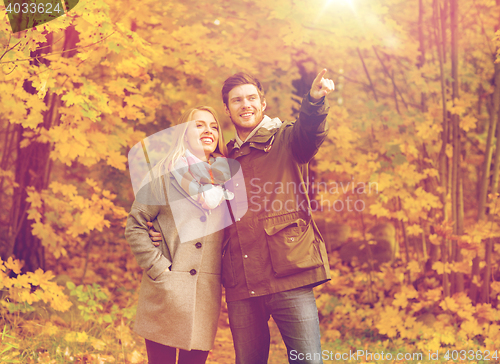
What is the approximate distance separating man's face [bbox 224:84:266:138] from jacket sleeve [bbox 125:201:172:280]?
2.27 feet

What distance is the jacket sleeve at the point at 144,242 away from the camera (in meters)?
2.21

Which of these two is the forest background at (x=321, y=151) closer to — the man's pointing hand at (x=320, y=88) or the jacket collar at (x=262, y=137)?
the jacket collar at (x=262, y=137)

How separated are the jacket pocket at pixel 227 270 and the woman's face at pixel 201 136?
0.59 metres

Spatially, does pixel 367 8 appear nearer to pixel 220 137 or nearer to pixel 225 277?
pixel 220 137

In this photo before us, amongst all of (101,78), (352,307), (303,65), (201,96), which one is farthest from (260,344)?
(303,65)

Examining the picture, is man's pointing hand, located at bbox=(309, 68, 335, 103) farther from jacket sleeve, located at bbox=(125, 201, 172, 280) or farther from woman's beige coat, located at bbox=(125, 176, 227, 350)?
jacket sleeve, located at bbox=(125, 201, 172, 280)

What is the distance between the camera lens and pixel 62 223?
14.6 feet

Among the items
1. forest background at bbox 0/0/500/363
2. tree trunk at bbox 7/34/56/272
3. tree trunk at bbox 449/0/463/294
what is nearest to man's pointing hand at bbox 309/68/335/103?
forest background at bbox 0/0/500/363

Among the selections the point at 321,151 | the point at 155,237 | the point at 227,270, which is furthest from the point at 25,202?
the point at 321,151

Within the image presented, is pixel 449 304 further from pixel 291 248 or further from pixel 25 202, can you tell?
pixel 25 202

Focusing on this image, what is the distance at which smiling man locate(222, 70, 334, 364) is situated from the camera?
207 cm

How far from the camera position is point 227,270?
229 centimetres

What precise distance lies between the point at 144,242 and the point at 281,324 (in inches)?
34.6

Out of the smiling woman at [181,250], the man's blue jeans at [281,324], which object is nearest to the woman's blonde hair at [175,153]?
the smiling woman at [181,250]
